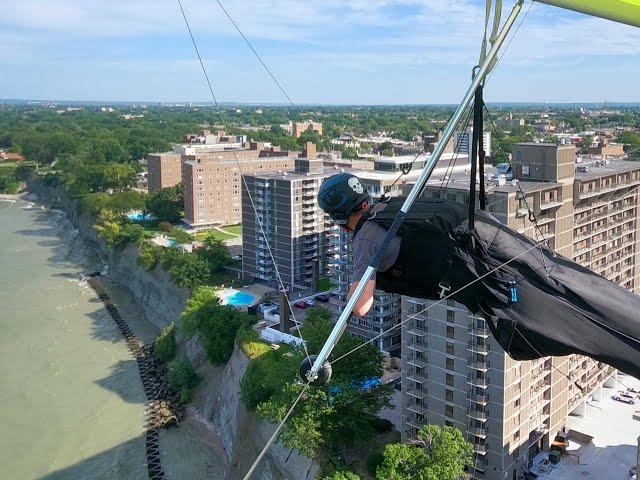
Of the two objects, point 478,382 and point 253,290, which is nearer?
point 478,382

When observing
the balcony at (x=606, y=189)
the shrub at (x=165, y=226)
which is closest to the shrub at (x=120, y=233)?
the shrub at (x=165, y=226)

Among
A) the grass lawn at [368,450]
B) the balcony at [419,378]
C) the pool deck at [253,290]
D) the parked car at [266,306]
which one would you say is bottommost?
the grass lawn at [368,450]

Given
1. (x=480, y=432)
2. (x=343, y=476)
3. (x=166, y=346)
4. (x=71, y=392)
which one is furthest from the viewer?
(x=166, y=346)

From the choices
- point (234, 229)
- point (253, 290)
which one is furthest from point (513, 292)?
point (234, 229)

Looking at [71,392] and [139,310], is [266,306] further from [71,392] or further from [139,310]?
[139,310]

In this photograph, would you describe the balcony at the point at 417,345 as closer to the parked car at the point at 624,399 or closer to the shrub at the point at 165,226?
the parked car at the point at 624,399

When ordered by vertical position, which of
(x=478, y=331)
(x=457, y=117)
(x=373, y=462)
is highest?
(x=457, y=117)
